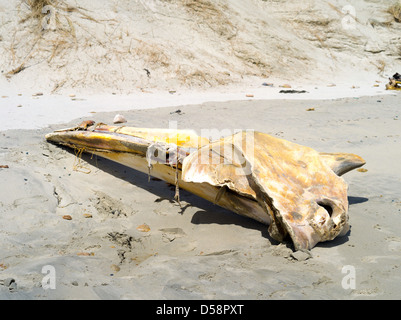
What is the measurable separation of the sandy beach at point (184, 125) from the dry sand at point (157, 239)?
2 centimetres

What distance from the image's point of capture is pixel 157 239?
358cm

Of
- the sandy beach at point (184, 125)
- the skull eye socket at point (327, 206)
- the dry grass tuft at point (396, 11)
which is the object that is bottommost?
the sandy beach at point (184, 125)

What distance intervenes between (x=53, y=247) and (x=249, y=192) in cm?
154

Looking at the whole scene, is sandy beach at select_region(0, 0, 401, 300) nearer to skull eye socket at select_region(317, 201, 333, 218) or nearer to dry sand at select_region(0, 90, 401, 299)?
dry sand at select_region(0, 90, 401, 299)

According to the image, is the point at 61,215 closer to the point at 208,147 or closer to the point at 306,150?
the point at 208,147

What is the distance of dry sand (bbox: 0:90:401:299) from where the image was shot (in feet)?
8.51

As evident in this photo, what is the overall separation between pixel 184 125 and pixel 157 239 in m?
3.54

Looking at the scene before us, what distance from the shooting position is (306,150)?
384 cm

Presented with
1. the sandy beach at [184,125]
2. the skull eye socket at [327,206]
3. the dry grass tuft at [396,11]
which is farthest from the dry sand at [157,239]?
the dry grass tuft at [396,11]

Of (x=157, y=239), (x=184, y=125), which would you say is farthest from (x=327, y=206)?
(x=184, y=125)

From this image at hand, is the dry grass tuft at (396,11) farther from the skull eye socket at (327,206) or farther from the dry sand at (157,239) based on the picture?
the skull eye socket at (327,206)

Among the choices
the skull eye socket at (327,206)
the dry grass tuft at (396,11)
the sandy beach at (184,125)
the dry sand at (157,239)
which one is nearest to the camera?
the dry sand at (157,239)

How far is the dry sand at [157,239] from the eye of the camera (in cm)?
259

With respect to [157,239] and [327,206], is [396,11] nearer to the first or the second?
[327,206]
